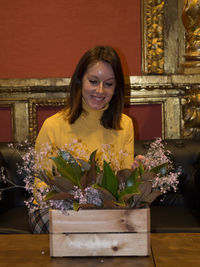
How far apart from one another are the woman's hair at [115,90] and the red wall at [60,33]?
1094mm

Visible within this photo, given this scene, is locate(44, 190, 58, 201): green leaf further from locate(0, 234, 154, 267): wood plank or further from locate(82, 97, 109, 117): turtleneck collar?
locate(82, 97, 109, 117): turtleneck collar

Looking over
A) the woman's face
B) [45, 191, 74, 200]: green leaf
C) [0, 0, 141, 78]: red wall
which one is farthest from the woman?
[0, 0, 141, 78]: red wall

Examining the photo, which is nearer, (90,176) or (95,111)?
(90,176)

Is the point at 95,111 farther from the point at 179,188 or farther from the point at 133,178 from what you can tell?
the point at 133,178

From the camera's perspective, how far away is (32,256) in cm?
125

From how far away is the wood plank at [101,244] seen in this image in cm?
120

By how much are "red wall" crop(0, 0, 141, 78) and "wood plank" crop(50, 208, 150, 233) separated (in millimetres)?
2206

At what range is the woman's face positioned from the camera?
204 cm

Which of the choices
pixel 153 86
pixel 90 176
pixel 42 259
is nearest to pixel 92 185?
pixel 90 176

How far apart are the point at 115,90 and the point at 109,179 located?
42.9 inches

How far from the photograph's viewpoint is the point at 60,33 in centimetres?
326

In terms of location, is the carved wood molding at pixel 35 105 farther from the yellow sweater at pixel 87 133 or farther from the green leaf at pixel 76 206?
the green leaf at pixel 76 206

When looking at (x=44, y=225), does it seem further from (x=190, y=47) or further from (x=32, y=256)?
(x=190, y=47)

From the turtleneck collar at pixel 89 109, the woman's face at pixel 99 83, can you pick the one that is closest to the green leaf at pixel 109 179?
the woman's face at pixel 99 83
